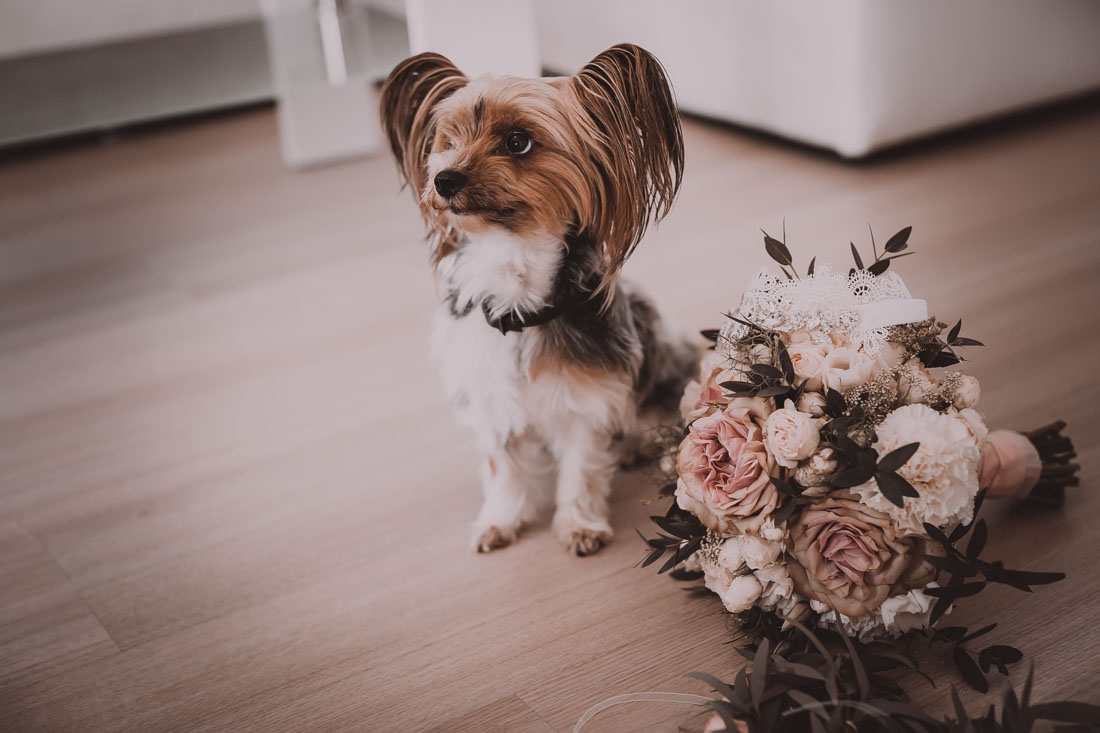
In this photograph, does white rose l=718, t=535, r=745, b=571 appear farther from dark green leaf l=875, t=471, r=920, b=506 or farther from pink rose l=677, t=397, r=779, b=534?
dark green leaf l=875, t=471, r=920, b=506

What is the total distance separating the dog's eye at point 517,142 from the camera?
5.18ft

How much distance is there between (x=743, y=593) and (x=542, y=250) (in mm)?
632

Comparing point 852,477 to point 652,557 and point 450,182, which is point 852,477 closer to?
point 652,557

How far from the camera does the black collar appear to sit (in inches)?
67.4

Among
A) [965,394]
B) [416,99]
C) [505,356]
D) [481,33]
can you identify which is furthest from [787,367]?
[481,33]

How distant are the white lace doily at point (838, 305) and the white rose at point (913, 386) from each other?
0.05 meters

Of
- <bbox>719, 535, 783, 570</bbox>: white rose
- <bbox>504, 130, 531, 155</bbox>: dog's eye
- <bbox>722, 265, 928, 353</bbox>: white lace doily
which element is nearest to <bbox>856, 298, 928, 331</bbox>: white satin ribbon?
<bbox>722, 265, 928, 353</bbox>: white lace doily

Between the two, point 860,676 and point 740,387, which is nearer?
point 860,676

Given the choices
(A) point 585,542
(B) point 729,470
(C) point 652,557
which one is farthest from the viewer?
(A) point 585,542

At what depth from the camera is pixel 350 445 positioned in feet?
7.36

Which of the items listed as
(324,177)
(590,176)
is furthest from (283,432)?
(324,177)

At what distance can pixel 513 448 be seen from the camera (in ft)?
6.22

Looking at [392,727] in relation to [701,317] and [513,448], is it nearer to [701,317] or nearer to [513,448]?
[513,448]

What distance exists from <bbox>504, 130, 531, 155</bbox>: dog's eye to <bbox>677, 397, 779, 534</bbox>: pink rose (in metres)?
0.49
